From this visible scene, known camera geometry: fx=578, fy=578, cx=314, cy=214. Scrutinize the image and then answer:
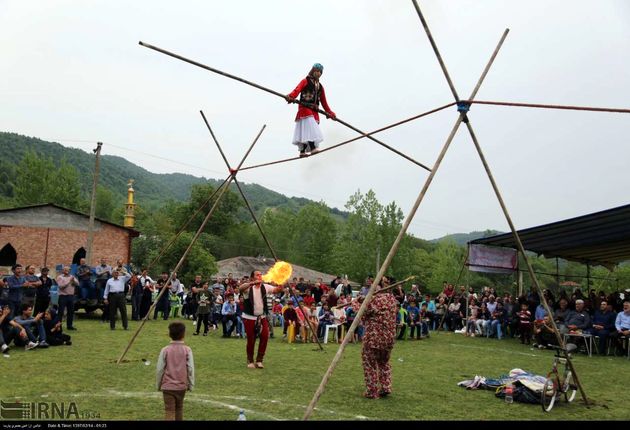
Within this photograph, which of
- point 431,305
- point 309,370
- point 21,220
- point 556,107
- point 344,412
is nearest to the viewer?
point 344,412

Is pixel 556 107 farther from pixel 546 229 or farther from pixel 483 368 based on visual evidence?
pixel 546 229

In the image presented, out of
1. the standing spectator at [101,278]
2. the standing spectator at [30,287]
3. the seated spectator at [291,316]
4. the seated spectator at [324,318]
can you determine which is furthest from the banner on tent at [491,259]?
the standing spectator at [30,287]

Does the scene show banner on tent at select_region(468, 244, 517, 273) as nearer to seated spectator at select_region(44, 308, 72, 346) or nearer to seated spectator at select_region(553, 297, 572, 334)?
seated spectator at select_region(553, 297, 572, 334)

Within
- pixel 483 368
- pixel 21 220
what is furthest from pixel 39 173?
pixel 483 368

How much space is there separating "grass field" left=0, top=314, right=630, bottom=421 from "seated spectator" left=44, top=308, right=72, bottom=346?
0.31 meters

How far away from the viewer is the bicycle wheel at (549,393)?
7245mm

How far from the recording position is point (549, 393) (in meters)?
7.41

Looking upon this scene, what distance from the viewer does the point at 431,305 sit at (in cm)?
2100

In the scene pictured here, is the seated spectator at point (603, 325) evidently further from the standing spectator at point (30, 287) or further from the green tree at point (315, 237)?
the green tree at point (315, 237)

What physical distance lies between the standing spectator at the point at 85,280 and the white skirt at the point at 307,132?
10.2m

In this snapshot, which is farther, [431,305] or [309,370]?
[431,305]

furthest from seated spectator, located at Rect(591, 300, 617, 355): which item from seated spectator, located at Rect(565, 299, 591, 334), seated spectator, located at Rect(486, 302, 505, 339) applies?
seated spectator, located at Rect(486, 302, 505, 339)

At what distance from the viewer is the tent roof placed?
47.3 ft

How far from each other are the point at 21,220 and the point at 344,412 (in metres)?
24.7
